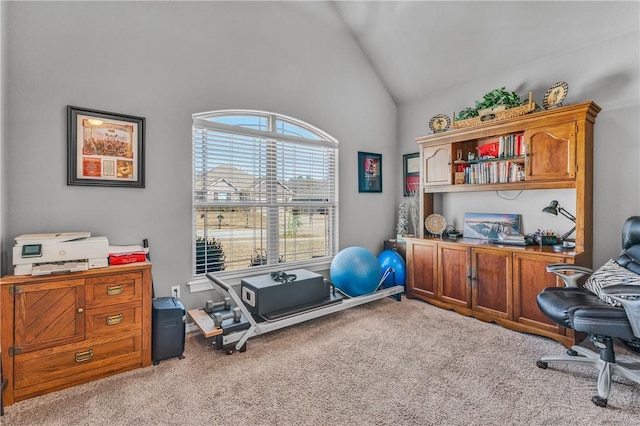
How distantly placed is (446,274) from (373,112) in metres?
2.43

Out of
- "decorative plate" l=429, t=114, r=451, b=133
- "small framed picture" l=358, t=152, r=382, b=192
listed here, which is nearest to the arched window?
"small framed picture" l=358, t=152, r=382, b=192

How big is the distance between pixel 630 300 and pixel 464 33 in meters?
3.02

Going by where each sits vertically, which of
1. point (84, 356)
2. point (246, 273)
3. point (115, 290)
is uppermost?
point (115, 290)

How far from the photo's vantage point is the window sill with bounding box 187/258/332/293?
10.0 feet

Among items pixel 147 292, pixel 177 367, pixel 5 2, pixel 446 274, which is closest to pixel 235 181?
pixel 147 292

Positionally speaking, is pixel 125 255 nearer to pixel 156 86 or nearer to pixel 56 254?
pixel 56 254

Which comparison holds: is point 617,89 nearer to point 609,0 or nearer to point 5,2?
point 609,0

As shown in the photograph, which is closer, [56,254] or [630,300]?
[630,300]

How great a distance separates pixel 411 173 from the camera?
453 cm

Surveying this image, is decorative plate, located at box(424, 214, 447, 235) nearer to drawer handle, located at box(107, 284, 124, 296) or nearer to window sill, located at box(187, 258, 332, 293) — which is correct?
window sill, located at box(187, 258, 332, 293)

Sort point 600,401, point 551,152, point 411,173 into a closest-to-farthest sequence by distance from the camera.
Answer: point 600,401, point 551,152, point 411,173

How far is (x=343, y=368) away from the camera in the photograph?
230 cm

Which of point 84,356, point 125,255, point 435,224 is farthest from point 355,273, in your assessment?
point 84,356

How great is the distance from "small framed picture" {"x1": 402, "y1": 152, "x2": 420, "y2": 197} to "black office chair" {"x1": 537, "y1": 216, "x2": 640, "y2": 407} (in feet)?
7.08
